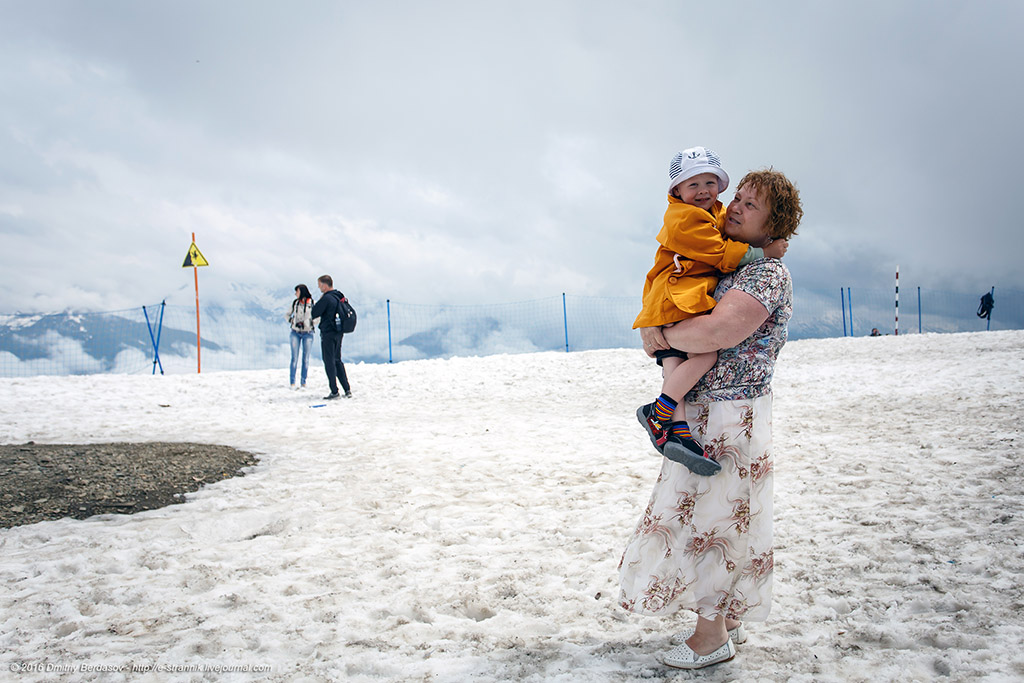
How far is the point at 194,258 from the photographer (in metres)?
18.0

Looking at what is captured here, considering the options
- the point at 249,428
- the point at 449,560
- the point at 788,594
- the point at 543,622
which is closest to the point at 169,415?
the point at 249,428

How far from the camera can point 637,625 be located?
3162 mm

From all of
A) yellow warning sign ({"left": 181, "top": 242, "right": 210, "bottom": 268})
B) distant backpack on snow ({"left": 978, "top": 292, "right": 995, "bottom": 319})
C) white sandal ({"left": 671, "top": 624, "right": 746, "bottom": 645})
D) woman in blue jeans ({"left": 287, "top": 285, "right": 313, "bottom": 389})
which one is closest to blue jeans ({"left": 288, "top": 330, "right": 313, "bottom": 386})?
woman in blue jeans ({"left": 287, "top": 285, "right": 313, "bottom": 389})

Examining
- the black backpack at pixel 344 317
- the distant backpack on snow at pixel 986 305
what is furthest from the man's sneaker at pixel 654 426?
the distant backpack on snow at pixel 986 305

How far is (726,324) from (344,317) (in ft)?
35.1

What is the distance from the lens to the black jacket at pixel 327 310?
39.5ft

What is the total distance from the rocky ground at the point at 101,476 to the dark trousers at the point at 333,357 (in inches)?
197

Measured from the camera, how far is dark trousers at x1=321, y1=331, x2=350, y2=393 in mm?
12238

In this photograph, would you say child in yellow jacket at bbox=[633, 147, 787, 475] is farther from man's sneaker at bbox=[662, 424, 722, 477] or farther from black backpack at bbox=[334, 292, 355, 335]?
black backpack at bbox=[334, 292, 355, 335]

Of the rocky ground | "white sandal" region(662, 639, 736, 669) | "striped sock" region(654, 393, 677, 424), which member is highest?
"striped sock" region(654, 393, 677, 424)

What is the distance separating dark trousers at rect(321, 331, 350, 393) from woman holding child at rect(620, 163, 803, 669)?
10.5 meters

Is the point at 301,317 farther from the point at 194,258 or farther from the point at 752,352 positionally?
the point at 752,352

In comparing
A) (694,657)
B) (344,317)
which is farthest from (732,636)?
(344,317)

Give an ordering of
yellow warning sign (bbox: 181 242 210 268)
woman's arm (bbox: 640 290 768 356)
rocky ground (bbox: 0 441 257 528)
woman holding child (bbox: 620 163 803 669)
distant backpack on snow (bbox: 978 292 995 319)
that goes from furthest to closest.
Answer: distant backpack on snow (bbox: 978 292 995 319) < yellow warning sign (bbox: 181 242 210 268) < rocky ground (bbox: 0 441 257 528) < woman holding child (bbox: 620 163 803 669) < woman's arm (bbox: 640 290 768 356)
